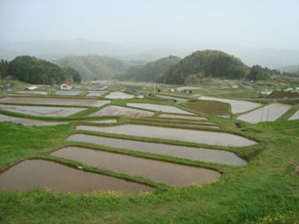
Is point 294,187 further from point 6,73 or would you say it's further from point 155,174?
point 6,73

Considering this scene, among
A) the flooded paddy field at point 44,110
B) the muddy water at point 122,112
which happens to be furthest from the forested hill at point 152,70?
the flooded paddy field at point 44,110

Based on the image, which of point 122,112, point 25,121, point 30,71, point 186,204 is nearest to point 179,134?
point 122,112

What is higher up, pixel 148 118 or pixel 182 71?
pixel 182 71

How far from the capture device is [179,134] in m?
19.3

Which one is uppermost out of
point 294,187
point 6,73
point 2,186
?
point 6,73

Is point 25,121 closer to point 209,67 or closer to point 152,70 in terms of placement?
point 209,67

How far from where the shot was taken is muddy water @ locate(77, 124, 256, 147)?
1760cm

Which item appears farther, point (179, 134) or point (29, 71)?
point (29, 71)

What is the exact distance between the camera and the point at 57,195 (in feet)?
28.7

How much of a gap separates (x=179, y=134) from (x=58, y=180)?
33.6 feet

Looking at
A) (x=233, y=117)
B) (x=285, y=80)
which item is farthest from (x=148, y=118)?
(x=285, y=80)

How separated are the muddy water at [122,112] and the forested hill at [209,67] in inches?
1996

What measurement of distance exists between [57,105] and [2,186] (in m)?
20.3

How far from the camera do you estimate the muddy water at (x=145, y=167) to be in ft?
38.3
